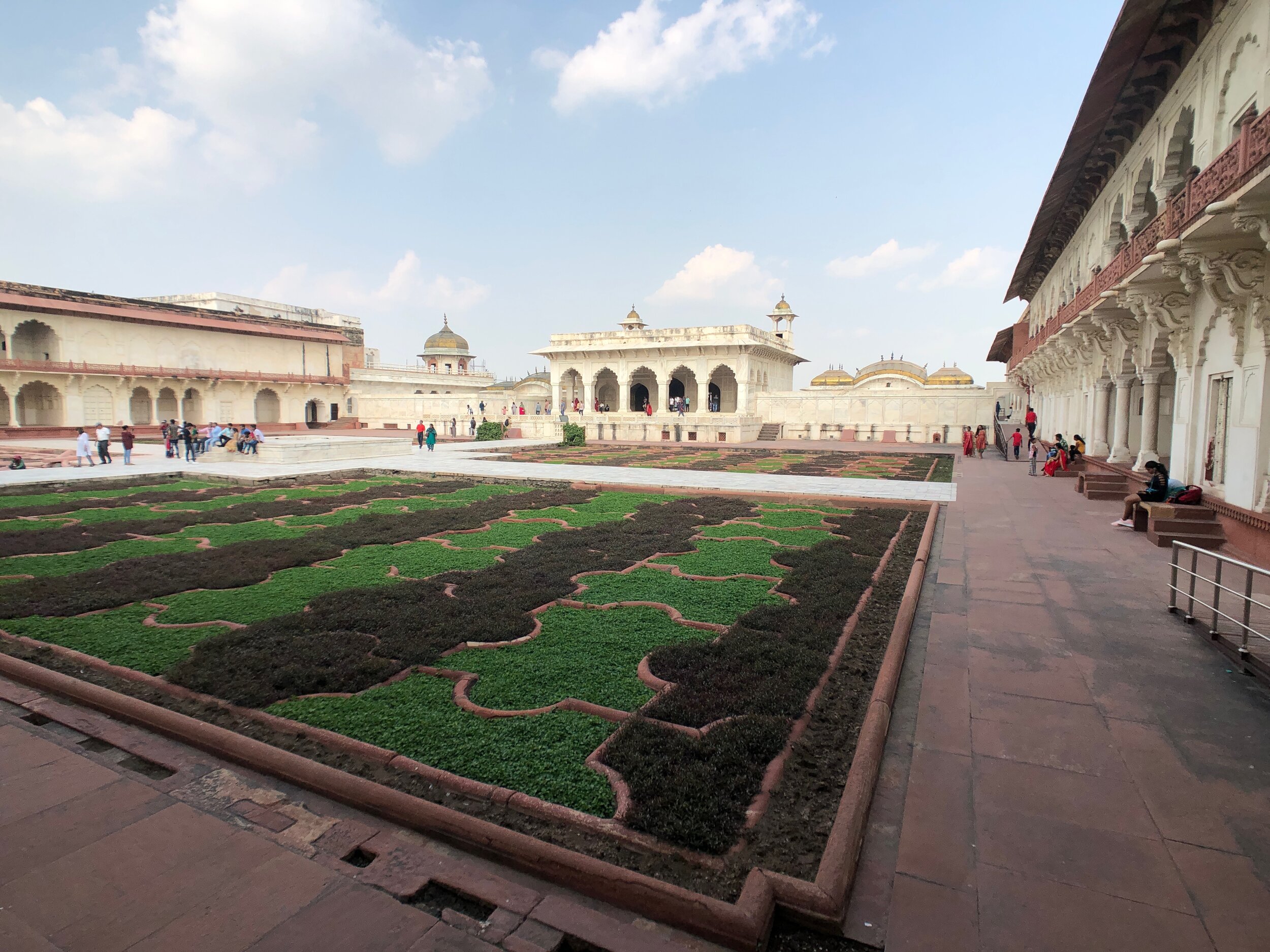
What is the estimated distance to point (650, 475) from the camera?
13734 mm

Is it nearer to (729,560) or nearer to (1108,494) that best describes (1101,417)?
(1108,494)

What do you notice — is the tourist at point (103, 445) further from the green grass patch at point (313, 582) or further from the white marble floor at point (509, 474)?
the green grass patch at point (313, 582)

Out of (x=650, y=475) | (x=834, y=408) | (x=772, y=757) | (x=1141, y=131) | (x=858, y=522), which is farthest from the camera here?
(x=834, y=408)

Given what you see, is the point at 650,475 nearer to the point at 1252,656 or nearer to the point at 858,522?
the point at 858,522

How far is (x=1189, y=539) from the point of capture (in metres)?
7.11

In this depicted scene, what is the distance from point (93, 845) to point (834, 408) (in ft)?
103

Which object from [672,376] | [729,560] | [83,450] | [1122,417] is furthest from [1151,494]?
[672,376]

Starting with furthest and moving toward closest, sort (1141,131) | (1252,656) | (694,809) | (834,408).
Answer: (834,408) < (1141,131) < (1252,656) < (694,809)

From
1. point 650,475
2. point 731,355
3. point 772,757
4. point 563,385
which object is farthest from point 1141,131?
point 563,385

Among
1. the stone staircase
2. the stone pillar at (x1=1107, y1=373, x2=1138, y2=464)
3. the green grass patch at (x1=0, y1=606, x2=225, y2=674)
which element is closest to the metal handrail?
the stone staircase

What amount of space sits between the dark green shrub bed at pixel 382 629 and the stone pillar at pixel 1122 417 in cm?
988

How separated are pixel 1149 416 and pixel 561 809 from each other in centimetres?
1225

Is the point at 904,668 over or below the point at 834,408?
below

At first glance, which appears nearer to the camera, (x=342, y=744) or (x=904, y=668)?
(x=342, y=744)
